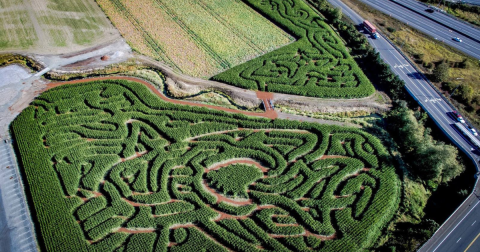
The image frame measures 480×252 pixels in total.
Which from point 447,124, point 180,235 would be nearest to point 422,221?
point 447,124

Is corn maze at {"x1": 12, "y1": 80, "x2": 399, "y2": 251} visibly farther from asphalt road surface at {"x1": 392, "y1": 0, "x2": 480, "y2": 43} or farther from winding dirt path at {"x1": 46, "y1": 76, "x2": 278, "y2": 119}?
asphalt road surface at {"x1": 392, "y1": 0, "x2": 480, "y2": 43}

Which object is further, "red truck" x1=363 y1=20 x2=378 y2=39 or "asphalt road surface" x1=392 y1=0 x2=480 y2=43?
"asphalt road surface" x1=392 y1=0 x2=480 y2=43

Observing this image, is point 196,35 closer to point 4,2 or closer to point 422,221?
point 4,2

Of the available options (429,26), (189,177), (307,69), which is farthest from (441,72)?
(189,177)

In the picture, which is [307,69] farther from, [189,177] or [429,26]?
[429,26]

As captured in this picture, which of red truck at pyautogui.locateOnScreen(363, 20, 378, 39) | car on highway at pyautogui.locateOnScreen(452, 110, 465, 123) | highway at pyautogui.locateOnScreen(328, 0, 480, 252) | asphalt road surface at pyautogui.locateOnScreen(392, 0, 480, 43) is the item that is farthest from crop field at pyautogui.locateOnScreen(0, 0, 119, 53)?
asphalt road surface at pyautogui.locateOnScreen(392, 0, 480, 43)

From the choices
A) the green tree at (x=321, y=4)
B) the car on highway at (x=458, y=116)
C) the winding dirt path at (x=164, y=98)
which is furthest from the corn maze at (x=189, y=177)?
the green tree at (x=321, y=4)
